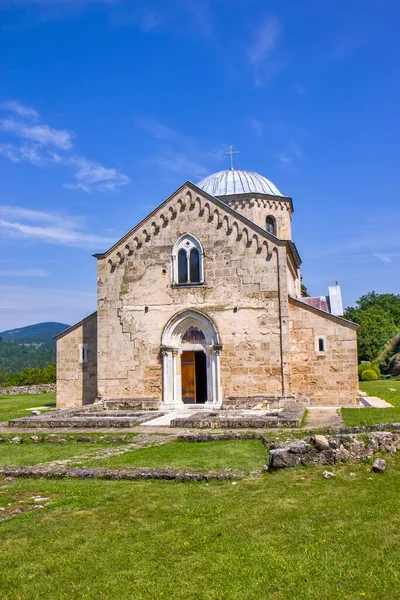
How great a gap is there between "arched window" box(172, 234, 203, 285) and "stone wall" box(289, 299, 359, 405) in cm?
472

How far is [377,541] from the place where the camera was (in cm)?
651

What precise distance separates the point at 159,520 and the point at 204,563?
5.89 feet

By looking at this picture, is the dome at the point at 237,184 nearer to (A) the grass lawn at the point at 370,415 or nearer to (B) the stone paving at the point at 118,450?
(A) the grass lawn at the point at 370,415

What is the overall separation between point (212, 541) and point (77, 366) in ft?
69.9

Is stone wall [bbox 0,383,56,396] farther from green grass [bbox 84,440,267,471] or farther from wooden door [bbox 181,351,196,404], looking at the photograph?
green grass [bbox 84,440,267,471]

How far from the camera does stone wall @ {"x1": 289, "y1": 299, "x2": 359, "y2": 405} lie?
23719 mm

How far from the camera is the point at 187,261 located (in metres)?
25.5

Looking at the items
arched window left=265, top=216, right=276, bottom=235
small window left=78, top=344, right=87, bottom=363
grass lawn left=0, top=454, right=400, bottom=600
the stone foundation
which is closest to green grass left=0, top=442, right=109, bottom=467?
grass lawn left=0, top=454, right=400, bottom=600

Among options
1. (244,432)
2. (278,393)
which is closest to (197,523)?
(244,432)

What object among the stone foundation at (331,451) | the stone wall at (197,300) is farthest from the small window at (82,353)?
the stone foundation at (331,451)

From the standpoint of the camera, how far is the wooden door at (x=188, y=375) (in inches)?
1001

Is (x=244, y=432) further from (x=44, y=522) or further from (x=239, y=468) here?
(x=44, y=522)

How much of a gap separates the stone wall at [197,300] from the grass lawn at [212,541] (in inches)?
562

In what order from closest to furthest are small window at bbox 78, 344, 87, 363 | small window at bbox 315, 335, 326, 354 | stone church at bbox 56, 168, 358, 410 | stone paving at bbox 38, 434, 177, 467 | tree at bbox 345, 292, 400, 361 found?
1. stone paving at bbox 38, 434, 177, 467
2. stone church at bbox 56, 168, 358, 410
3. small window at bbox 315, 335, 326, 354
4. small window at bbox 78, 344, 87, 363
5. tree at bbox 345, 292, 400, 361
